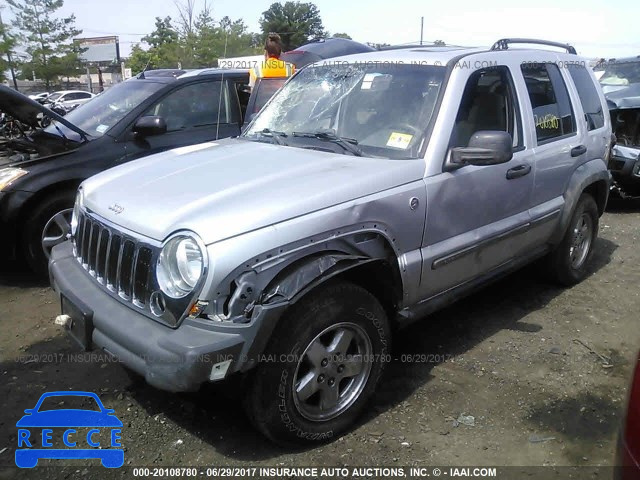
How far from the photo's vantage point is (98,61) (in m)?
52.7

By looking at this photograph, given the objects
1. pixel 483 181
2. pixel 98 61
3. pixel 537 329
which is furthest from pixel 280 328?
pixel 98 61

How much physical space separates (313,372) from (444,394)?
980mm

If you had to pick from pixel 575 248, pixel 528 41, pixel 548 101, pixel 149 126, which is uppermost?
pixel 528 41

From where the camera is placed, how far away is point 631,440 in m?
1.68

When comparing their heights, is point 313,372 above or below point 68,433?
above

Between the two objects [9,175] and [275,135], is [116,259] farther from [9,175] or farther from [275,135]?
[9,175]

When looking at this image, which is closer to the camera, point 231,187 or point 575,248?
point 231,187

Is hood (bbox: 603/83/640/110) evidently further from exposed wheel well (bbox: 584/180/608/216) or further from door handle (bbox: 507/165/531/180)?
door handle (bbox: 507/165/531/180)

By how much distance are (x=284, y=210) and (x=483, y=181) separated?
147 cm

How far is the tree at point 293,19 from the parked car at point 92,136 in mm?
59144

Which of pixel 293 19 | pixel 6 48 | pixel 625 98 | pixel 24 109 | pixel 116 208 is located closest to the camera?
pixel 116 208

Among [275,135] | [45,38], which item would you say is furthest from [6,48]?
[275,135]

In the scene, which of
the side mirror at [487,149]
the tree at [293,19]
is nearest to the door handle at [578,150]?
the side mirror at [487,149]

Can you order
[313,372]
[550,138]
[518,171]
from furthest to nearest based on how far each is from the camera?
[550,138]
[518,171]
[313,372]
